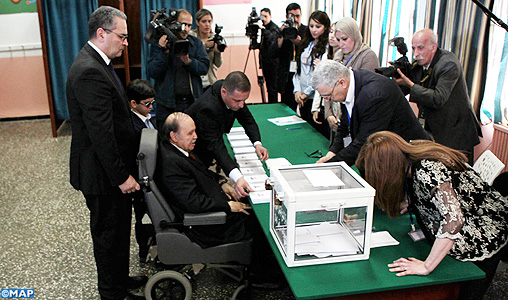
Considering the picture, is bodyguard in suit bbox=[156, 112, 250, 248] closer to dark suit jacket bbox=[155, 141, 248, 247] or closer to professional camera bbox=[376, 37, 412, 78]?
dark suit jacket bbox=[155, 141, 248, 247]

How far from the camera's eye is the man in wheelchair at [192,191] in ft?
7.75

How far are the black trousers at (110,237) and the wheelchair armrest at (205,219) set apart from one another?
397 mm

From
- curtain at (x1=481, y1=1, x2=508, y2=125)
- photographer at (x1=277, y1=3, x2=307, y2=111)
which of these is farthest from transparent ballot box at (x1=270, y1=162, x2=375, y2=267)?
photographer at (x1=277, y1=3, x2=307, y2=111)

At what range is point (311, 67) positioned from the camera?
4012 mm

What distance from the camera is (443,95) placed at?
3100 millimetres

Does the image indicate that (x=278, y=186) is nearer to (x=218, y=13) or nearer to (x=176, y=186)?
(x=176, y=186)

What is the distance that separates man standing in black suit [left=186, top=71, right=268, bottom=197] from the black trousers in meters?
0.59

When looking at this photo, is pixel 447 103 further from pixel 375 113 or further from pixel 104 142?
pixel 104 142

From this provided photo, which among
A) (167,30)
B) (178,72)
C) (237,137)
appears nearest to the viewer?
(237,137)

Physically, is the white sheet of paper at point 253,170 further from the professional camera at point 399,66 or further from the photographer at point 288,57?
the photographer at point 288,57

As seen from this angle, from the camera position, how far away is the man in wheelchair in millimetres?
2361

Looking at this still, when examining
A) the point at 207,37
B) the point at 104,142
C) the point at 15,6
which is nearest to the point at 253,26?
the point at 207,37

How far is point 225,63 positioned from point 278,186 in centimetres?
522

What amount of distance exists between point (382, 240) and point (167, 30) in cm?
253
